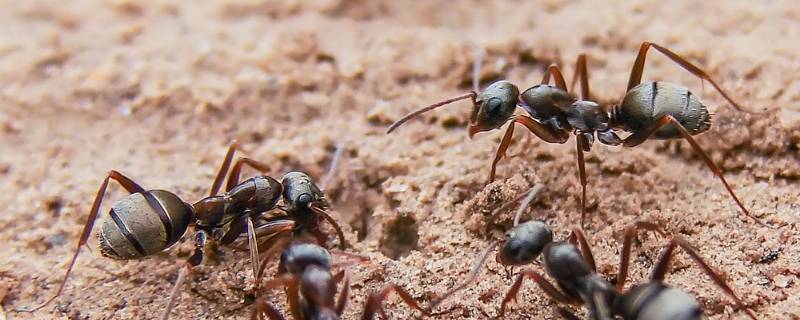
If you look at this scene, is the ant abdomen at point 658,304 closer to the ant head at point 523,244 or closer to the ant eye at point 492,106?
the ant head at point 523,244

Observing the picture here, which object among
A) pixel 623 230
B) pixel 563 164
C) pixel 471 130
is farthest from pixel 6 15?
pixel 623 230

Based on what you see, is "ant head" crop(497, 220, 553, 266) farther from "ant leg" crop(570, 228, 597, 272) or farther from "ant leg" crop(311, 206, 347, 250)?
"ant leg" crop(311, 206, 347, 250)

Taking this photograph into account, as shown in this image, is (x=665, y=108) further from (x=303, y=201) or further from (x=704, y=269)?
(x=303, y=201)

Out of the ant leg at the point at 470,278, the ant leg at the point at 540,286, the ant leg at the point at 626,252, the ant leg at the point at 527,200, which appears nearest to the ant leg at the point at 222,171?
the ant leg at the point at 470,278

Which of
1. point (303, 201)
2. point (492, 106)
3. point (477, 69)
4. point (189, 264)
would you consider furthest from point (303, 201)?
point (477, 69)

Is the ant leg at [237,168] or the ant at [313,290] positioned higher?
the ant leg at [237,168]

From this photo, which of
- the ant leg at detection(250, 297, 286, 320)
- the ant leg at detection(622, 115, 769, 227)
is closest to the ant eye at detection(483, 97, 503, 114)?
the ant leg at detection(622, 115, 769, 227)
